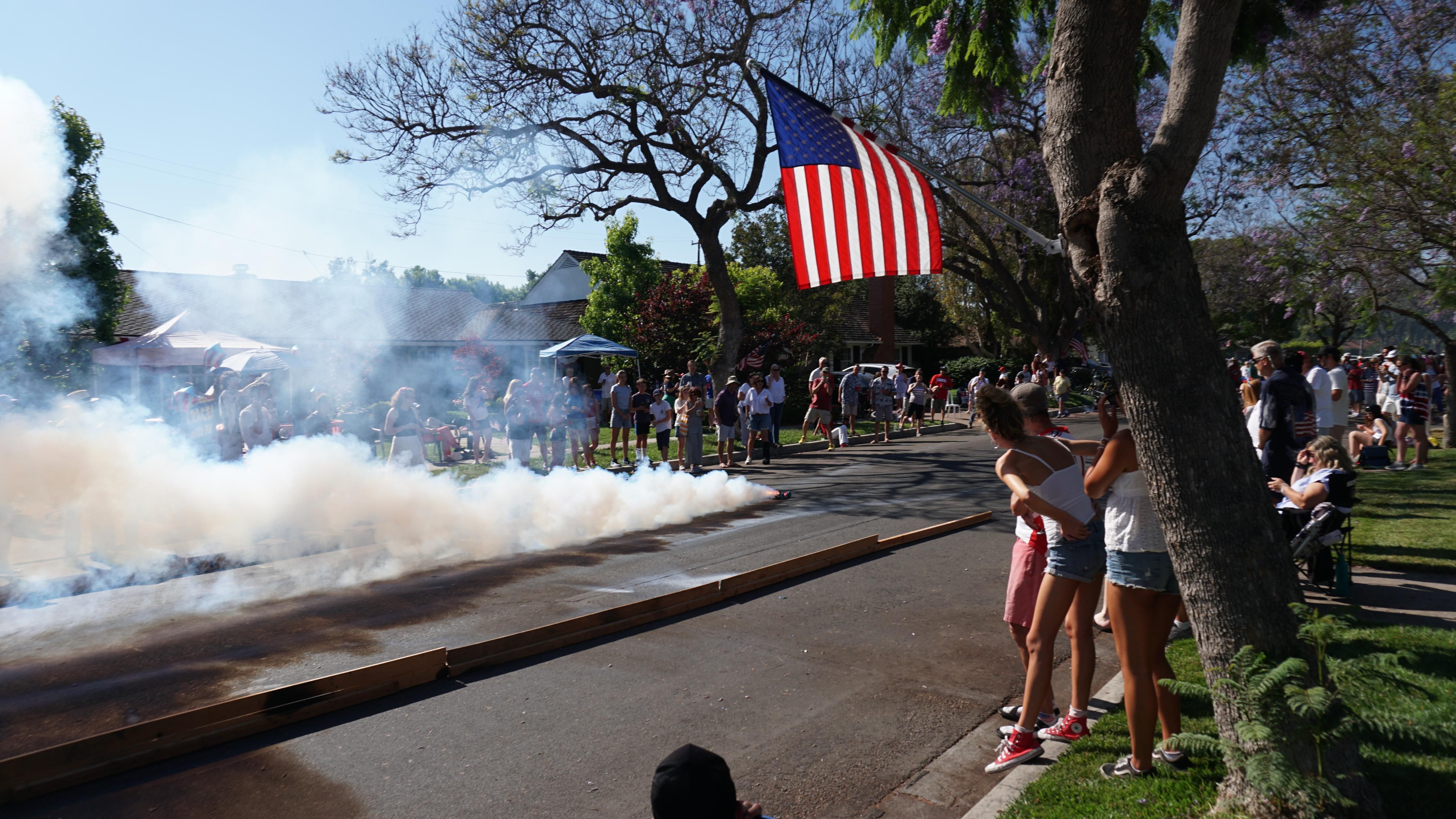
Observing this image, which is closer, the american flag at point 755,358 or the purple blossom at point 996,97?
the purple blossom at point 996,97

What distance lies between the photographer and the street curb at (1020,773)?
363 centimetres

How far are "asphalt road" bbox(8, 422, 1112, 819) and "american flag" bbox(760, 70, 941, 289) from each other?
3.06 m

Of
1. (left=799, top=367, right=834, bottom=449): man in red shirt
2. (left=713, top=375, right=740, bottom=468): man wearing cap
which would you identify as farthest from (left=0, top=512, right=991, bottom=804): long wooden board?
(left=799, top=367, right=834, bottom=449): man in red shirt

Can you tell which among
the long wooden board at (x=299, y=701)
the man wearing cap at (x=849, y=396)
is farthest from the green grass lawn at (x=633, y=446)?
the long wooden board at (x=299, y=701)

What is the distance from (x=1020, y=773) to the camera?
3.93 m

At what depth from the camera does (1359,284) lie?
Result: 16.2 metres

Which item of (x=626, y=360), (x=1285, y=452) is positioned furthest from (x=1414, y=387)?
(x=626, y=360)

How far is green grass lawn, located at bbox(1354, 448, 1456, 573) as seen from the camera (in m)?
7.41

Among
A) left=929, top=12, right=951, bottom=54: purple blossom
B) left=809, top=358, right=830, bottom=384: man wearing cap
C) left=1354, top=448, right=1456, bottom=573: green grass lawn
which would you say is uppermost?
left=929, top=12, right=951, bottom=54: purple blossom

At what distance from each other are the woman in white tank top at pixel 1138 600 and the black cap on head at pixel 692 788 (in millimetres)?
2366

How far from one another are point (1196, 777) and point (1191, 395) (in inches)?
68.1

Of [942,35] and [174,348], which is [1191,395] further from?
[174,348]

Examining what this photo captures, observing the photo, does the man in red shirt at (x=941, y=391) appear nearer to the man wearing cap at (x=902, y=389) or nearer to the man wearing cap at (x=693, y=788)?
the man wearing cap at (x=902, y=389)

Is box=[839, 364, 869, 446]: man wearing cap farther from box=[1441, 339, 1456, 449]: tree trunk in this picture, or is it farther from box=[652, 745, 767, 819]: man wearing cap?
box=[652, 745, 767, 819]: man wearing cap
